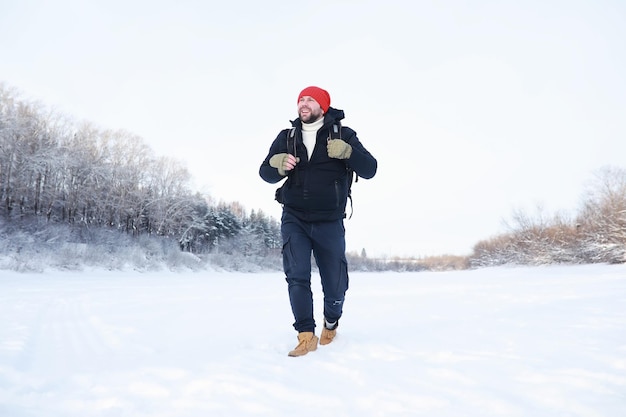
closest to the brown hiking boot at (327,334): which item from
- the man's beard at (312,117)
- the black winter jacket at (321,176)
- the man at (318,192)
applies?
the man at (318,192)

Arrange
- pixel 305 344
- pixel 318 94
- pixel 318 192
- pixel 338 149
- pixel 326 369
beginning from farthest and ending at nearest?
pixel 318 94
pixel 318 192
pixel 338 149
pixel 305 344
pixel 326 369

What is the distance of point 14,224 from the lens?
1938 cm

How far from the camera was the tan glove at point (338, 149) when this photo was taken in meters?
2.56

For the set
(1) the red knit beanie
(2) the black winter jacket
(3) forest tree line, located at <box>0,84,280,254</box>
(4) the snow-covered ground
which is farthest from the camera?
(3) forest tree line, located at <box>0,84,280,254</box>

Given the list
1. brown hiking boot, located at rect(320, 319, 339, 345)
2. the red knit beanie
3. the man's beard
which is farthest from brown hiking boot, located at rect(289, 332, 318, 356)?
the red knit beanie

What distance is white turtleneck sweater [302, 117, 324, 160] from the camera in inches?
109

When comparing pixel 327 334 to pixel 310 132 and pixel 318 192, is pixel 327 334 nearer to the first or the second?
pixel 318 192

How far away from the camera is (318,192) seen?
2.68 meters

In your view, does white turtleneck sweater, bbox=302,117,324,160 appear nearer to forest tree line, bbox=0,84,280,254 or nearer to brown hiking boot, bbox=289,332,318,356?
brown hiking boot, bbox=289,332,318,356

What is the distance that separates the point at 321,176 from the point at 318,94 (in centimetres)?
59

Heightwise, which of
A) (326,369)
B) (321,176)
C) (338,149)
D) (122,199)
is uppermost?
(122,199)

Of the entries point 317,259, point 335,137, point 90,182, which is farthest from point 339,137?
point 90,182

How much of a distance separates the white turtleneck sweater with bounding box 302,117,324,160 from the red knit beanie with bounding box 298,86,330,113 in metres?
0.10

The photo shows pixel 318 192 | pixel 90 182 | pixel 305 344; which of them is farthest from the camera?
pixel 90 182
